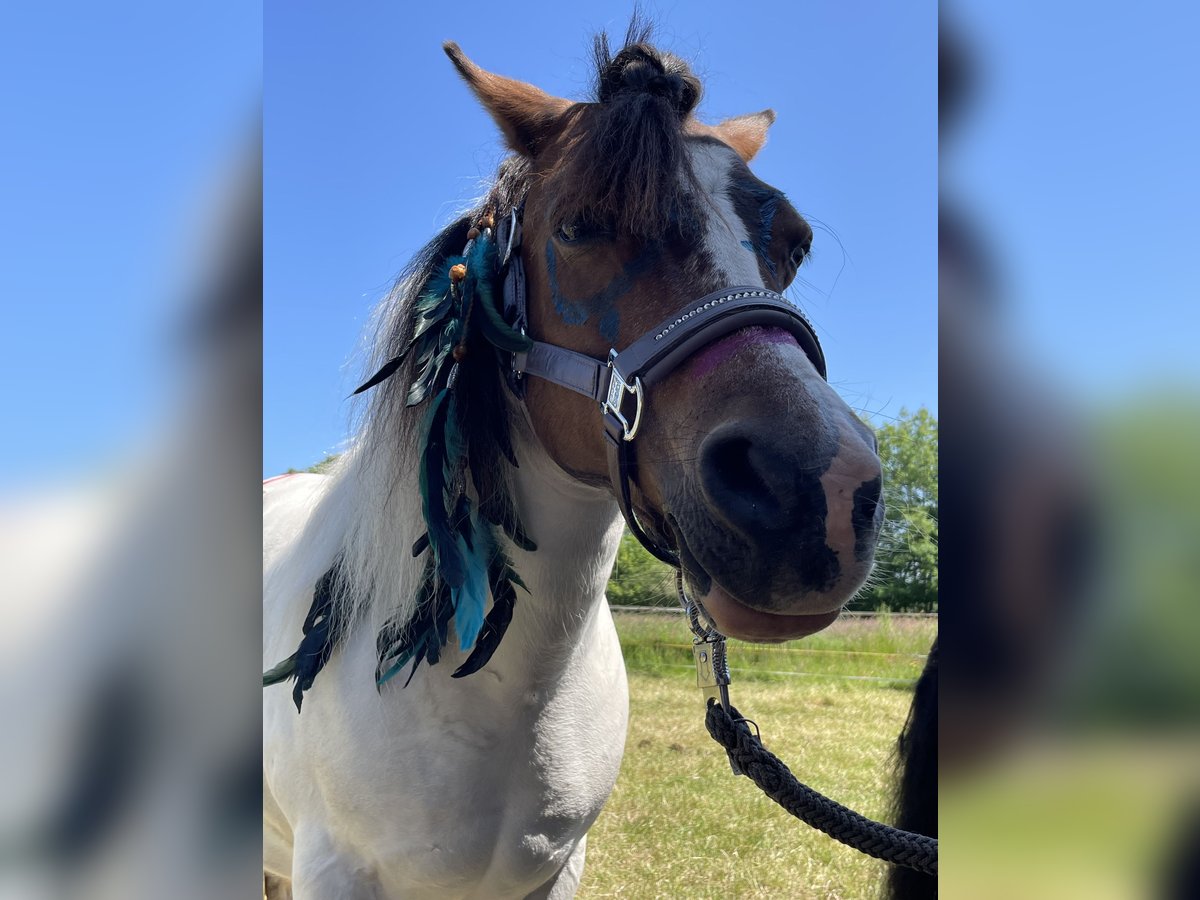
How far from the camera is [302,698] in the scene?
156cm

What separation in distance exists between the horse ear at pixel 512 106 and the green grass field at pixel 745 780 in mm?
1458

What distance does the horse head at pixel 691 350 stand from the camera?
3.19 feet

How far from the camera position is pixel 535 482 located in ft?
4.73

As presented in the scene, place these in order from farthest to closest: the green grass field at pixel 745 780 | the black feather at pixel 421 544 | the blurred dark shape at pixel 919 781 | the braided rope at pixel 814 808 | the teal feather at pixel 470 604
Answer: the green grass field at pixel 745 780
the blurred dark shape at pixel 919 781
the black feather at pixel 421 544
the teal feather at pixel 470 604
the braided rope at pixel 814 808

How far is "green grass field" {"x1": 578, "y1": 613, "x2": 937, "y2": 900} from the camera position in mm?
3578

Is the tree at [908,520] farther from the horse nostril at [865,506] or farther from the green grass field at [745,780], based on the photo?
the green grass field at [745,780]

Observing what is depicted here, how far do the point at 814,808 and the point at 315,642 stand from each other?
951mm
